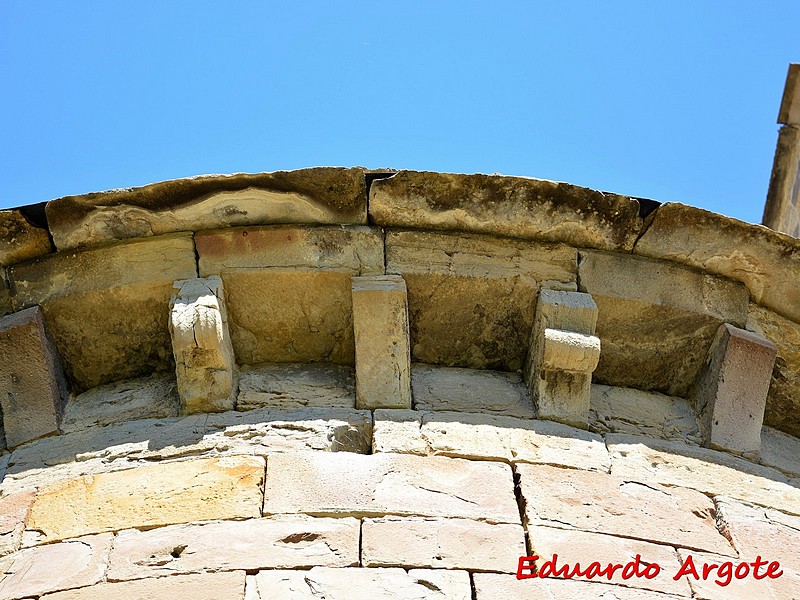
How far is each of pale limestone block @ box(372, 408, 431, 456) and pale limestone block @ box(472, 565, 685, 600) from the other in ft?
2.22

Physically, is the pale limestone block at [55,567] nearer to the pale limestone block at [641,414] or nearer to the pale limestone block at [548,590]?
the pale limestone block at [548,590]

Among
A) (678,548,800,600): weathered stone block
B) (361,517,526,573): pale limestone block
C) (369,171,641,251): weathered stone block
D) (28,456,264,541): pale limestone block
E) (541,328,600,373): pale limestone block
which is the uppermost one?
(369,171,641,251): weathered stone block

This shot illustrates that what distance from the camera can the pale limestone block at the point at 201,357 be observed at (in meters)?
4.39

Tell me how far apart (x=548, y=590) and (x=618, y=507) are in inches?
21.7

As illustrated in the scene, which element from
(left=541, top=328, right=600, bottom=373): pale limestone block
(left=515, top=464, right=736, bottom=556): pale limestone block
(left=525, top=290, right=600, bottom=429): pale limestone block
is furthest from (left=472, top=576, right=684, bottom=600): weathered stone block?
(left=541, top=328, right=600, bottom=373): pale limestone block

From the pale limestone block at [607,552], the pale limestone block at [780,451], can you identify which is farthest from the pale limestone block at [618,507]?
the pale limestone block at [780,451]

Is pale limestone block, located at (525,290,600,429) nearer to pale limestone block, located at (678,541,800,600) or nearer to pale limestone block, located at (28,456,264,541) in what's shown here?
pale limestone block, located at (678,541,800,600)

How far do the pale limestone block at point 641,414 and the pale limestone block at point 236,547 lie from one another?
1.29 meters

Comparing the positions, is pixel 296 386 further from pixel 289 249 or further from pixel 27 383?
pixel 27 383

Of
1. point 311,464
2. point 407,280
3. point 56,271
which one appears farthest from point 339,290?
point 56,271

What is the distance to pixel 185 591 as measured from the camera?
11.8 ft

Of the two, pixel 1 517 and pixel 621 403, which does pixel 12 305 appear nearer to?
pixel 1 517

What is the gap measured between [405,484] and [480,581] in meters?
0.51

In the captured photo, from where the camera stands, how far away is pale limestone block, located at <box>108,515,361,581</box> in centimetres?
370
